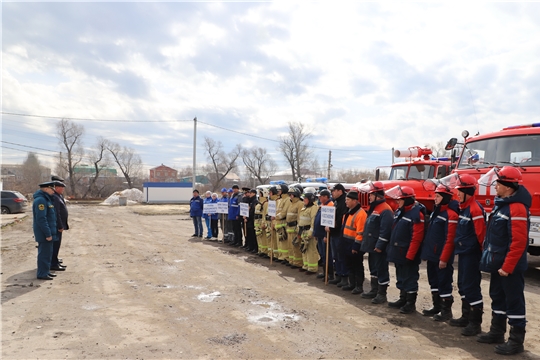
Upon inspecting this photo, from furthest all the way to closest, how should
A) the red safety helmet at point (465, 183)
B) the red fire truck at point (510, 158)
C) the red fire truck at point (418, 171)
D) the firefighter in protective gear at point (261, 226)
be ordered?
the red fire truck at point (418, 171)
the firefighter in protective gear at point (261, 226)
the red fire truck at point (510, 158)
the red safety helmet at point (465, 183)

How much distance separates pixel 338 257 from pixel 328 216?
0.87 meters

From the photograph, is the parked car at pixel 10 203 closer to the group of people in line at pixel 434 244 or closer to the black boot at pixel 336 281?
the group of people in line at pixel 434 244

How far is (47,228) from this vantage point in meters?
8.12

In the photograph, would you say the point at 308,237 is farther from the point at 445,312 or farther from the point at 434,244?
the point at 445,312

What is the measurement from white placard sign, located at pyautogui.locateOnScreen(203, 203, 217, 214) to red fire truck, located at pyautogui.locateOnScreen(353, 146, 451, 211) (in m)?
5.45

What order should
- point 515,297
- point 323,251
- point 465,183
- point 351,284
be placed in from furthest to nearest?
point 323,251 → point 351,284 → point 465,183 → point 515,297

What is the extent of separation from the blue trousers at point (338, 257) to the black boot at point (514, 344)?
11.3 feet

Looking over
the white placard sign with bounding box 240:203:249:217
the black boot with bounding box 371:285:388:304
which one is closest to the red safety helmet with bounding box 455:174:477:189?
the black boot with bounding box 371:285:388:304

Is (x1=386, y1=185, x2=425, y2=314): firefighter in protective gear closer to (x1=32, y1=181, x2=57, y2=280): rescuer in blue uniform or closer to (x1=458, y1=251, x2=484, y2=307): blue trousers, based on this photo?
(x1=458, y1=251, x2=484, y2=307): blue trousers

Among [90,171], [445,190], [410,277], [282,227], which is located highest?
[90,171]

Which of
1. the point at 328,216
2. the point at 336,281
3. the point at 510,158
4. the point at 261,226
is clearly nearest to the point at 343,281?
the point at 336,281

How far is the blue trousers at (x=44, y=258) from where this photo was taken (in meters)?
8.12

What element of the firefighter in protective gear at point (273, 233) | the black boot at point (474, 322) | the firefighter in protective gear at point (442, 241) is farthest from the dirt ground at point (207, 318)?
the firefighter in protective gear at point (273, 233)

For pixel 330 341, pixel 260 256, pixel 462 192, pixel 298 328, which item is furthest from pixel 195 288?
pixel 462 192
